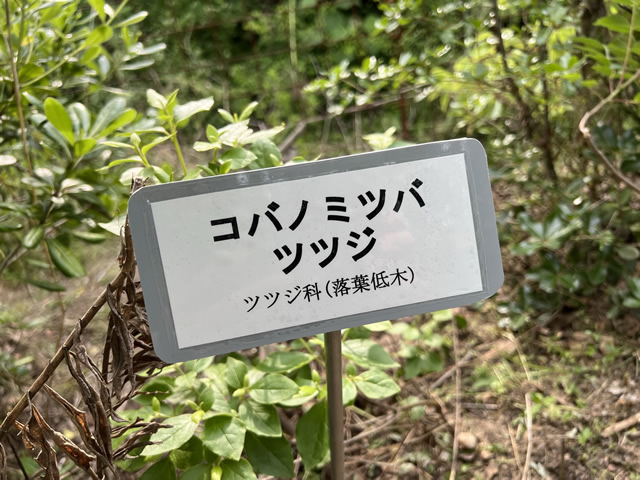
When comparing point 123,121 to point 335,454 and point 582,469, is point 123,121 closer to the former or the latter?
→ point 335,454

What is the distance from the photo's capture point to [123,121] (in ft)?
3.38

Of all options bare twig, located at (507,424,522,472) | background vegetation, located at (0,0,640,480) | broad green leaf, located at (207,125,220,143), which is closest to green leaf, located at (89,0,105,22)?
background vegetation, located at (0,0,640,480)

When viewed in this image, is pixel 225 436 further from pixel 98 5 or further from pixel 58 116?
pixel 98 5

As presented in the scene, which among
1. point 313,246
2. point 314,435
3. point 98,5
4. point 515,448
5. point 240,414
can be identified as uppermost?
point 98,5

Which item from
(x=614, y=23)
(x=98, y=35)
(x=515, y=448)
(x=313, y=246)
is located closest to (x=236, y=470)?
(x=313, y=246)

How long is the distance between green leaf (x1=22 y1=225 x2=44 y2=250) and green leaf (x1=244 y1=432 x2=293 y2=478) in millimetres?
526

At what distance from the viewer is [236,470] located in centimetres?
89

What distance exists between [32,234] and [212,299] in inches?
20.2

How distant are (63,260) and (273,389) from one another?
0.50 metres

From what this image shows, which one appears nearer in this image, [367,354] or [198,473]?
[198,473]

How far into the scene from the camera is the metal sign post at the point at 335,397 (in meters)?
0.85

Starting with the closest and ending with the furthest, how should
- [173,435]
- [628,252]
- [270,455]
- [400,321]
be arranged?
[173,435] → [270,455] → [628,252] → [400,321]

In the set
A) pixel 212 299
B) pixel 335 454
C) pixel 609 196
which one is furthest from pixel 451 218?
pixel 609 196

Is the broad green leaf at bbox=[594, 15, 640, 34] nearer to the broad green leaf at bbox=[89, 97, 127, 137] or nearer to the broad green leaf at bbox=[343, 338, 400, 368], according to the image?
the broad green leaf at bbox=[343, 338, 400, 368]
